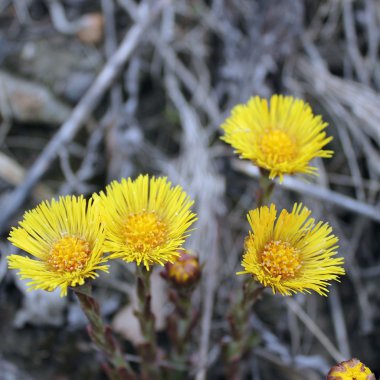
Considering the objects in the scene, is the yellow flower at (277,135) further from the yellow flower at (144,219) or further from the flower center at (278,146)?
the yellow flower at (144,219)

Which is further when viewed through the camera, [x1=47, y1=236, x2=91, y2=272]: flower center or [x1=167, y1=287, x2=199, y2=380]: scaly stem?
[x1=167, y1=287, x2=199, y2=380]: scaly stem

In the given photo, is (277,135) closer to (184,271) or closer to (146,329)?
(184,271)

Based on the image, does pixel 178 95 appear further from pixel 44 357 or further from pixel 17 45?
pixel 44 357

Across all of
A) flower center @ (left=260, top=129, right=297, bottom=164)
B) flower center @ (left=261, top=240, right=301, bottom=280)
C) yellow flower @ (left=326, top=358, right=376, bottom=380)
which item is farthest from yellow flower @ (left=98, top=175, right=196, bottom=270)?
yellow flower @ (left=326, top=358, right=376, bottom=380)

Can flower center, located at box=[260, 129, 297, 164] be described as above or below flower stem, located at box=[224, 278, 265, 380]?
above

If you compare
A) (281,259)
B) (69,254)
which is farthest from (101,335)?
(281,259)

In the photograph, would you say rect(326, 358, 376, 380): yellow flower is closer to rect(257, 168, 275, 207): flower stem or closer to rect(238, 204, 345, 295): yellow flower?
rect(238, 204, 345, 295): yellow flower
